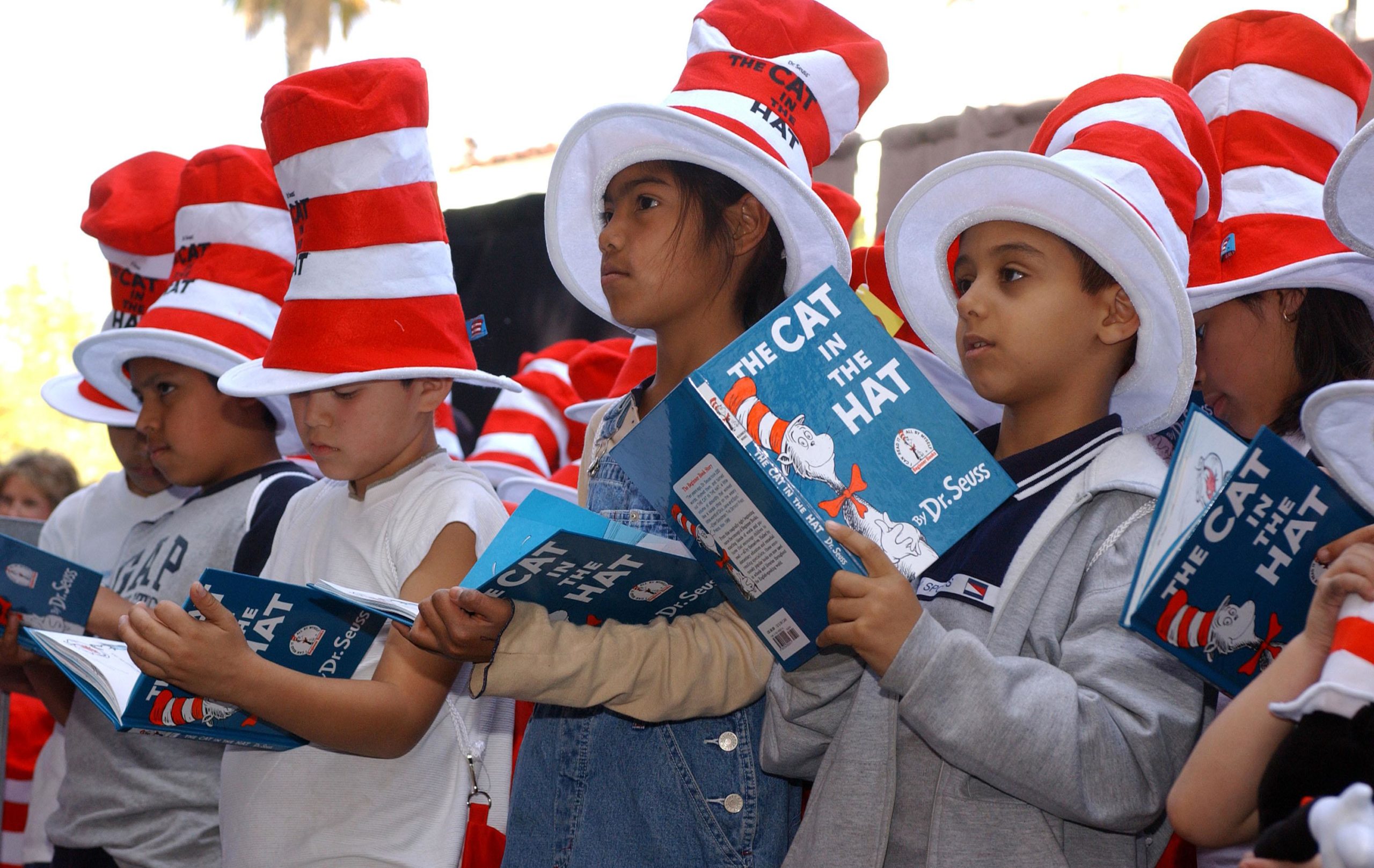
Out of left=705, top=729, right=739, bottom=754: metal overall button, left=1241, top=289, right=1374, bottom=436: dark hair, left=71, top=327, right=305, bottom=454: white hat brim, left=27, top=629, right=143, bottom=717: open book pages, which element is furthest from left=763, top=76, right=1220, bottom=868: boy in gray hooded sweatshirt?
left=71, top=327, right=305, bottom=454: white hat brim

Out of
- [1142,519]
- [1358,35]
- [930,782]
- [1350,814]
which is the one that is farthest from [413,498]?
[1358,35]

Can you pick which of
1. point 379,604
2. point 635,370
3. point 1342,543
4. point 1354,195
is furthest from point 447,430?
point 1342,543

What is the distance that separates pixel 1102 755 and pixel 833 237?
3.05 ft

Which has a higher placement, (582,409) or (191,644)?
(191,644)

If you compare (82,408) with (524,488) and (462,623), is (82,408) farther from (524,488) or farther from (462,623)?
(462,623)

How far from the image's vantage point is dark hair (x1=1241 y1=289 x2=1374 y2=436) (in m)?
2.04

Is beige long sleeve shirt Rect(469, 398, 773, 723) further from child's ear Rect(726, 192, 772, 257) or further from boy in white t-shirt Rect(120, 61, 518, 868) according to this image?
child's ear Rect(726, 192, 772, 257)

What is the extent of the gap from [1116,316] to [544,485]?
192 centimetres

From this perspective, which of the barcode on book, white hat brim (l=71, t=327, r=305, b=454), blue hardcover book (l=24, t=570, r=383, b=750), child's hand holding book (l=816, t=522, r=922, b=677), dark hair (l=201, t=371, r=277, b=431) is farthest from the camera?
dark hair (l=201, t=371, r=277, b=431)

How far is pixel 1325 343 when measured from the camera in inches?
81.4

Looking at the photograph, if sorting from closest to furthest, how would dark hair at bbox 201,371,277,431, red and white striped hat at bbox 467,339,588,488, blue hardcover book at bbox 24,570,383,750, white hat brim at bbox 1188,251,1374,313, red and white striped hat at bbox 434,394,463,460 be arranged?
blue hardcover book at bbox 24,570,383,750 < white hat brim at bbox 1188,251,1374,313 < dark hair at bbox 201,371,277,431 < red and white striped hat at bbox 434,394,463,460 < red and white striped hat at bbox 467,339,588,488

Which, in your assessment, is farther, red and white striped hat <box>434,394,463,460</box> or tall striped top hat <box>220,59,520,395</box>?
red and white striped hat <box>434,394,463,460</box>

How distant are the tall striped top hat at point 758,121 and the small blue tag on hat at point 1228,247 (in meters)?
0.64

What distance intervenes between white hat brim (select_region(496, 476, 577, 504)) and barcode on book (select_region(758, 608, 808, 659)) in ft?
5.57
